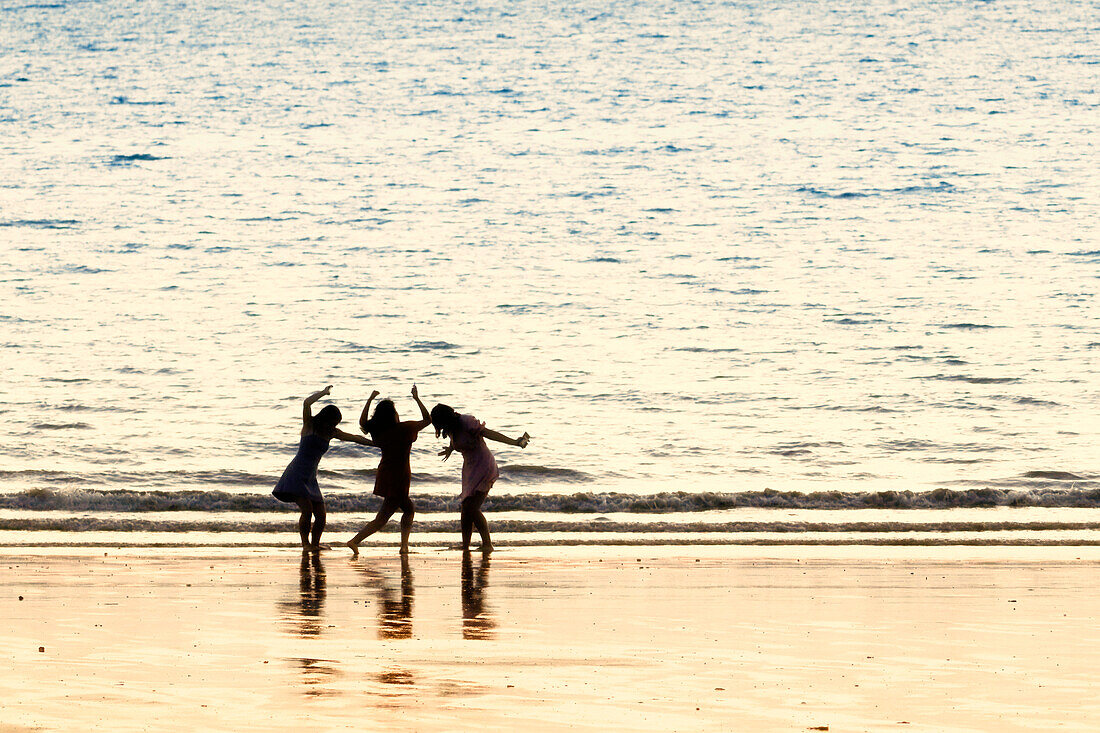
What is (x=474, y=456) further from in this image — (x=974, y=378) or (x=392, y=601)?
(x=974, y=378)

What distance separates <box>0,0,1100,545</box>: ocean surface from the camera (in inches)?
673

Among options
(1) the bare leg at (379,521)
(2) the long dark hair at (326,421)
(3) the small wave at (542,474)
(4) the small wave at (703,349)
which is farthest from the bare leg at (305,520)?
(4) the small wave at (703,349)

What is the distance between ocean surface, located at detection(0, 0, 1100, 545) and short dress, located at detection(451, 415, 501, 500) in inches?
78.8

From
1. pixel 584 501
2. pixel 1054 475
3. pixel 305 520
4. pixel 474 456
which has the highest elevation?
pixel 474 456

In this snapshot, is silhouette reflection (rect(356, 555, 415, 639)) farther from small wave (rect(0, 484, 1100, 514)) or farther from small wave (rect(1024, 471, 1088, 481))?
small wave (rect(1024, 471, 1088, 481))

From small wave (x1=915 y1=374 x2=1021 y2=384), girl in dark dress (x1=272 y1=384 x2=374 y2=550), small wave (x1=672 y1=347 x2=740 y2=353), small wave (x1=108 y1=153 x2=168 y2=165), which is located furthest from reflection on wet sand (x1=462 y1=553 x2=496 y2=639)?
small wave (x1=108 y1=153 x2=168 y2=165)

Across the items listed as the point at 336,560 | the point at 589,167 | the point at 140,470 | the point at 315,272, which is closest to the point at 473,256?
the point at 315,272

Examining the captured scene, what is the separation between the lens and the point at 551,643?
6855 millimetres

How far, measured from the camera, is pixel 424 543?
12.1 meters

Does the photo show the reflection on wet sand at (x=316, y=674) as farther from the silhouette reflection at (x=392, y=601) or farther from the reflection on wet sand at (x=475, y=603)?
the reflection on wet sand at (x=475, y=603)

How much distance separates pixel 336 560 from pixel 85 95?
57134mm

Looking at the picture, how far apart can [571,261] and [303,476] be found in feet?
87.2

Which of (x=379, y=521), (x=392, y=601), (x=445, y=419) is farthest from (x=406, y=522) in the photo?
(x=392, y=601)

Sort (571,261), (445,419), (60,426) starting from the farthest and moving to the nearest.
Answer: (571,261)
(60,426)
(445,419)
